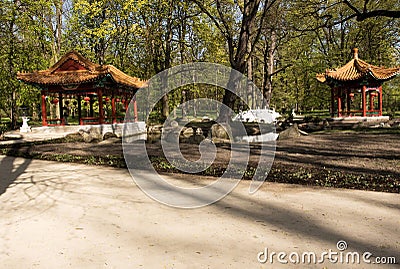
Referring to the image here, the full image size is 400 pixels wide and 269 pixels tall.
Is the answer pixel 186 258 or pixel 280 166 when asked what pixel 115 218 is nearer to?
pixel 186 258

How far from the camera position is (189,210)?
504 cm

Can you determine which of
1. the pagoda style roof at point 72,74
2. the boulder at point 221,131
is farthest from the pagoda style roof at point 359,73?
the pagoda style roof at point 72,74

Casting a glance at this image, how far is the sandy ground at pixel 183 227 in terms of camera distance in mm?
3439

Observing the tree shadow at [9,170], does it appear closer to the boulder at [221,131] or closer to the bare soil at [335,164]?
the bare soil at [335,164]

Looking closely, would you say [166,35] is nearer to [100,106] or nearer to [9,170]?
[100,106]

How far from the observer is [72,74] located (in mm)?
21547

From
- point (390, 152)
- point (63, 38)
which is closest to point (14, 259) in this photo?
point (390, 152)

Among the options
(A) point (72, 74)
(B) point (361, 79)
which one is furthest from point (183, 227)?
(B) point (361, 79)

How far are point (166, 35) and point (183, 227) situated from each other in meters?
23.1

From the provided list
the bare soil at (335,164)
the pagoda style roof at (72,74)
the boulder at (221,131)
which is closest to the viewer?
the bare soil at (335,164)

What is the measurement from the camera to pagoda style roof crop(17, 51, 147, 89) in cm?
2083

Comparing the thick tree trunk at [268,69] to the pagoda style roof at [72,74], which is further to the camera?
the thick tree trunk at [268,69]

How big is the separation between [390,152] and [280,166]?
429cm

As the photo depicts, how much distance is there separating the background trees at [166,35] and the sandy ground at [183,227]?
11.1 meters
